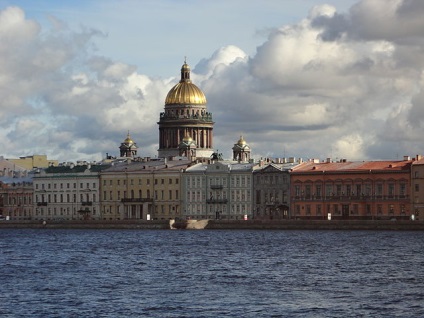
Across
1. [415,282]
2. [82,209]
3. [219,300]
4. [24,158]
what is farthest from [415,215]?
[24,158]

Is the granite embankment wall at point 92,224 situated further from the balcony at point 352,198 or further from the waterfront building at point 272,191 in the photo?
the balcony at point 352,198

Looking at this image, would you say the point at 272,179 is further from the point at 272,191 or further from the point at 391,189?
the point at 391,189

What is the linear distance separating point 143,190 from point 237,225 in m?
18.1

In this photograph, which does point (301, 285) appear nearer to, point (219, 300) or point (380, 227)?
point (219, 300)

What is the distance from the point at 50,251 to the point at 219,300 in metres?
29.7

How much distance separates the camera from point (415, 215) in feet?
348

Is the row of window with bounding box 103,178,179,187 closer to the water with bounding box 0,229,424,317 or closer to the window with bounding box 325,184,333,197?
the window with bounding box 325,184,333,197

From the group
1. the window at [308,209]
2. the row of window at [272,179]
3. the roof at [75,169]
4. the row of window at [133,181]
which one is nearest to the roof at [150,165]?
the row of window at [133,181]

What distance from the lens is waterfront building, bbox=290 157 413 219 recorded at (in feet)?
353

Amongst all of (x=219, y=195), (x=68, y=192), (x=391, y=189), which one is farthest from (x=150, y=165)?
(x=391, y=189)

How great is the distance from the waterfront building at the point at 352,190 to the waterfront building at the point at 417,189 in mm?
409

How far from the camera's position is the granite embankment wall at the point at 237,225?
100312mm

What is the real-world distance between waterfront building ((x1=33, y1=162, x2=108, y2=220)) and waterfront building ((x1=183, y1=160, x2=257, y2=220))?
1065 cm

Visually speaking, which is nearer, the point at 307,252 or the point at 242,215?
the point at 307,252
